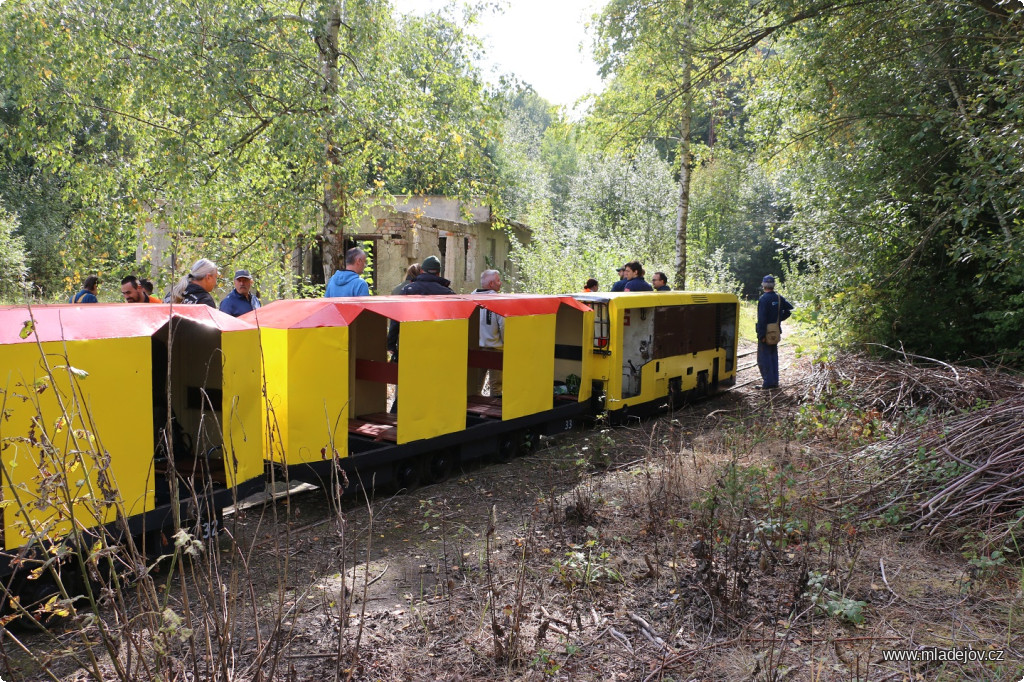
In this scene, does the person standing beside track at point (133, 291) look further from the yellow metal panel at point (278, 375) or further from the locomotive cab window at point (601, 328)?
the locomotive cab window at point (601, 328)

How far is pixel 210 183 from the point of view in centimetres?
1155

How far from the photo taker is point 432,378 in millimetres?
7605

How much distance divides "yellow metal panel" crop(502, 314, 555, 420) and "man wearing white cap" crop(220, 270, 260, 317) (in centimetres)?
305

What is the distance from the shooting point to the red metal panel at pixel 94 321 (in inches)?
177

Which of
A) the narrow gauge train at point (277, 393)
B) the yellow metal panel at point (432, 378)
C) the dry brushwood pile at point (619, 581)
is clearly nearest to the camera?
the narrow gauge train at point (277, 393)

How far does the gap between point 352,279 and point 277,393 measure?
10.6ft

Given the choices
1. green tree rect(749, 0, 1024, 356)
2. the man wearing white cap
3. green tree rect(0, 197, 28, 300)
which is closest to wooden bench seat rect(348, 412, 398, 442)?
the man wearing white cap

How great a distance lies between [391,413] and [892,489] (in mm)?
5439

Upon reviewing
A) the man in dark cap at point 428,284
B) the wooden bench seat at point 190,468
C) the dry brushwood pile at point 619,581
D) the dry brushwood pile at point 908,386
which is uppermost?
the man in dark cap at point 428,284

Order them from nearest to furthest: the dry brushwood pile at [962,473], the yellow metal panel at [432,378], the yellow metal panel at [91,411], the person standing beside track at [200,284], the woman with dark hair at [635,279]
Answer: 1. the yellow metal panel at [91,411]
2. the dry brushwood pile at [962,473]
3. the person standing beside track at [200,284]
4. the yellow metal panel at [432,378]
5. the woman with dark hair at [635,279]

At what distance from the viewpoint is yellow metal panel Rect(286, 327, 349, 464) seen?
635 centimetres

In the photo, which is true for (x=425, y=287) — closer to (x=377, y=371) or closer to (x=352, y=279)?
(x=352, y=279)

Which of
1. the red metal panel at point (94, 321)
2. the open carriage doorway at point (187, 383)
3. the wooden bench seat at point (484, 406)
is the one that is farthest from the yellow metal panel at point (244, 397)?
the wooden bench seat at point (484, 406)

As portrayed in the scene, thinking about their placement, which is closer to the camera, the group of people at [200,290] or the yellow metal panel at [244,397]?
the yellow metal panel at [244,397]
